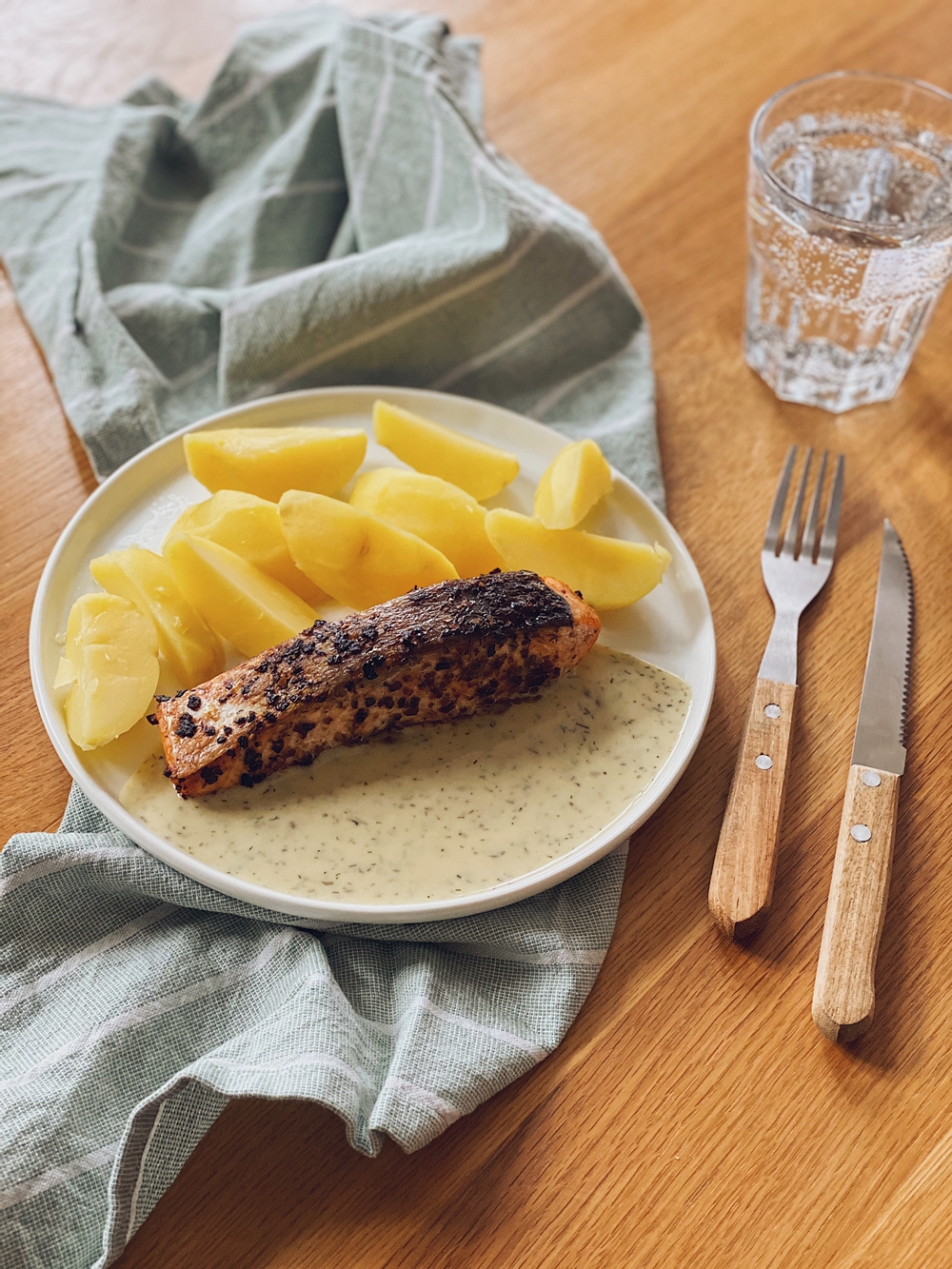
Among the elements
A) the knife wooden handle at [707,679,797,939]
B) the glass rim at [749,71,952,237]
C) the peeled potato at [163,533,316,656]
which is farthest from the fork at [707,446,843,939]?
the peeled potato at [163,533,316,656]

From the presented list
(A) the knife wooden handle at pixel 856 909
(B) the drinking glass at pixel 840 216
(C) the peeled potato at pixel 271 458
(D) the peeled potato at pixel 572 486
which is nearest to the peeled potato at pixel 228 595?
(C) the peeled potato at pixel 271 458

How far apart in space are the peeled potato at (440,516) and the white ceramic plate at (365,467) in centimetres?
15

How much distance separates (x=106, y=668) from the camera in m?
1.30

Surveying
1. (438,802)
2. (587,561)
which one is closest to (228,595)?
(438,802)

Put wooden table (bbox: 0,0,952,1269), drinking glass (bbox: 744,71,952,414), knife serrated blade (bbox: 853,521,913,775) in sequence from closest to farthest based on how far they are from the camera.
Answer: wooden table (bbox: 0,0,952,1269) → knife serrated blade (bbox: 853,521,913,775) → drinking glass (bbox: 744,71,952,414)

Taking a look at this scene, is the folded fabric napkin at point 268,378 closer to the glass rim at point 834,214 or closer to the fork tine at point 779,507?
the fork tine at point 779,507

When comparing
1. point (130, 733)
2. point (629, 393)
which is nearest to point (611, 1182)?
point (130, 733)

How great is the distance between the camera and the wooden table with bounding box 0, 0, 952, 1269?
106 centimetres

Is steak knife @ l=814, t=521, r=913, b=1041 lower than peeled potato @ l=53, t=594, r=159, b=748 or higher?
lower

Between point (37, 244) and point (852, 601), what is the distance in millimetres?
1530

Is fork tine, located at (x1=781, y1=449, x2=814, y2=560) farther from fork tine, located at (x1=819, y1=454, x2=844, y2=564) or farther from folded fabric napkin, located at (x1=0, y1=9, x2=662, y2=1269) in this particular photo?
folded fabric napkin, located at (x1=0, y1=9, x2=662, y2=1269)

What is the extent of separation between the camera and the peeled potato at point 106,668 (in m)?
1.27

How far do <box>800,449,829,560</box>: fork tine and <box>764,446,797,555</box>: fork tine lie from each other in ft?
0.13

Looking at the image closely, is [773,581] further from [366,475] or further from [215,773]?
[215,773]
